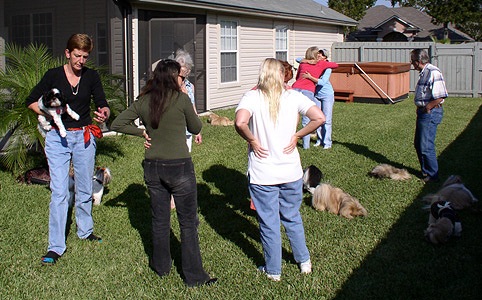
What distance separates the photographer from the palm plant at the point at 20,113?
775 centimetres

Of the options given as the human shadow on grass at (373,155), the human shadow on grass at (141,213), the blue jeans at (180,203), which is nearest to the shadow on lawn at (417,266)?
the blue jeans at (180,203)

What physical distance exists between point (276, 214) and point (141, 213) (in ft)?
7.85

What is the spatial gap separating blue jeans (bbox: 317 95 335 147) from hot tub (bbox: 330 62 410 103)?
815cm

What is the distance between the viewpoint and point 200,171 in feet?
27.6

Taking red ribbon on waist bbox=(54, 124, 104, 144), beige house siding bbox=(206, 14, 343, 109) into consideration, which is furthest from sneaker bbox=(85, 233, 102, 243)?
beige house siding bbox=(206, 14, 343, 109)

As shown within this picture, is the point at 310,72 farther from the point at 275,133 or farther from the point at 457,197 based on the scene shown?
the point at 275,133

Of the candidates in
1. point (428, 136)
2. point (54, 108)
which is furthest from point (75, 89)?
point (428, 136)

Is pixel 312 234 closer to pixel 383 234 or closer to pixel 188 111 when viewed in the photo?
pixel 383 234

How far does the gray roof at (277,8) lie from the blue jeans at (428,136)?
6535 mm

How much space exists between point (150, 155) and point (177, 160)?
21 centimetres

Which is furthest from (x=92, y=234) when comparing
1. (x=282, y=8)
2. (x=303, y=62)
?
(x=282, y=8)

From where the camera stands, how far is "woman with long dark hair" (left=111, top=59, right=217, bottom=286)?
167 inches

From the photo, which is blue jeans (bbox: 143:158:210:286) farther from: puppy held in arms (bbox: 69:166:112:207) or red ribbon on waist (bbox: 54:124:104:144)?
puppy held in arms (bbox: 69:166:112:207)

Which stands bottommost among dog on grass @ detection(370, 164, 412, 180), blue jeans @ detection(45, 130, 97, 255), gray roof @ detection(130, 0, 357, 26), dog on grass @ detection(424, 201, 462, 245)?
dog on grass @ detection(424, 201, 462, 245)
